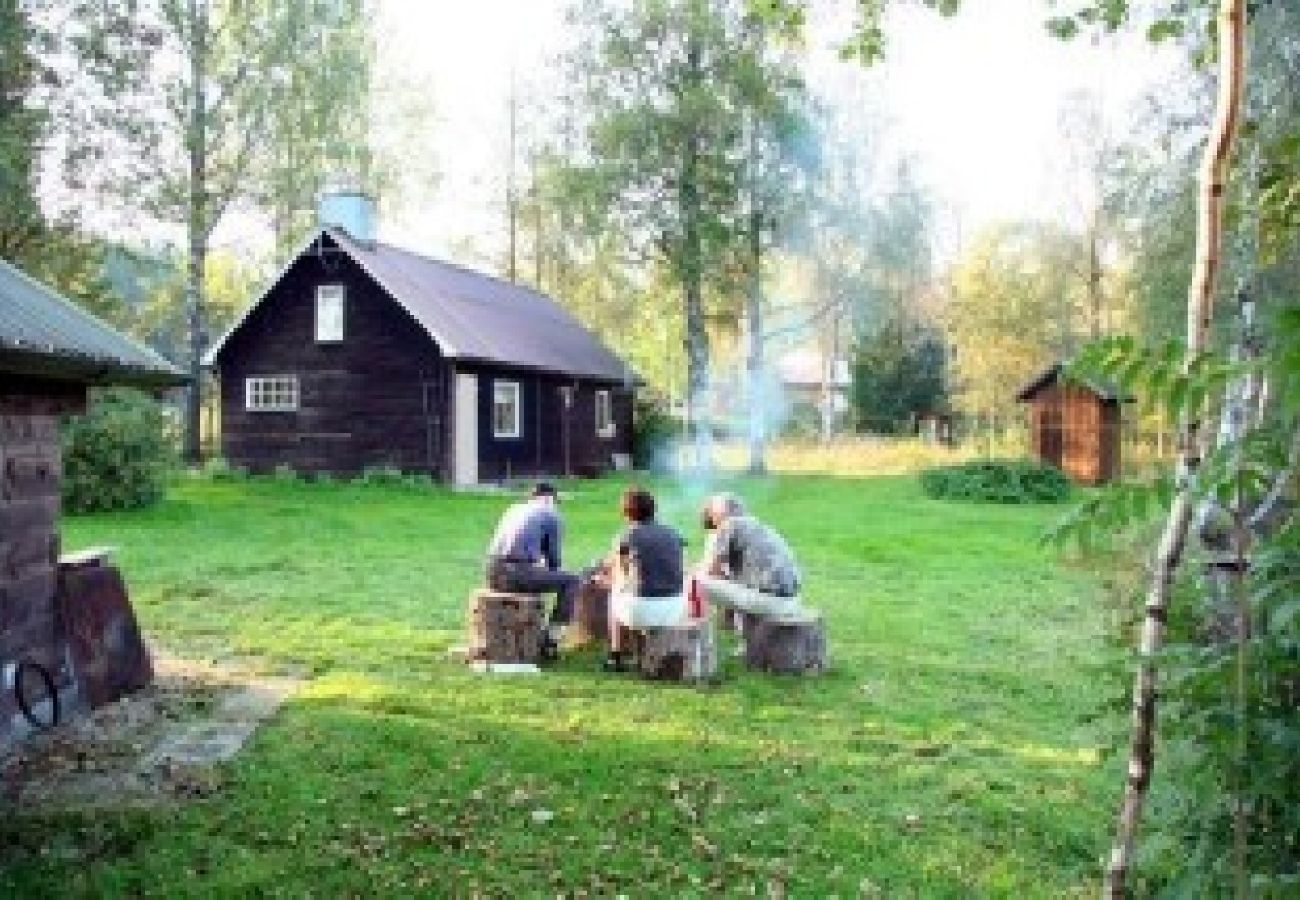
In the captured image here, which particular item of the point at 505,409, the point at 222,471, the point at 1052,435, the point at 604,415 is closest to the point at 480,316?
the point at 505,409

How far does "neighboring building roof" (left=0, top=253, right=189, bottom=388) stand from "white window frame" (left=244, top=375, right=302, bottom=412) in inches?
704

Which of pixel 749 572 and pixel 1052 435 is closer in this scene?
pixel 749 572

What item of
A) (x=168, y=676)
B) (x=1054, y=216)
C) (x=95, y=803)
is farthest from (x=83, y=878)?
(x=1054, y=216)

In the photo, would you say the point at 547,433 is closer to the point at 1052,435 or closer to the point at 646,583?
the point at 1052,435

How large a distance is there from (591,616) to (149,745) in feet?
Result: 11.6

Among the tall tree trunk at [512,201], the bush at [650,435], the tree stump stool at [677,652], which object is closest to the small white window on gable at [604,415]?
the bush at [650,435]

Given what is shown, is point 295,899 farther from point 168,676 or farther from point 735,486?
point 735,486

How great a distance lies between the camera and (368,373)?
24625 millimetres

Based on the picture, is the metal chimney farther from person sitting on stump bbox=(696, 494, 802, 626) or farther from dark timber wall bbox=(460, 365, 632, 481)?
person sitting on stump bbox=(696, 494, 802, 626)

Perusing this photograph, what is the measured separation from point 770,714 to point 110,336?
4.58m

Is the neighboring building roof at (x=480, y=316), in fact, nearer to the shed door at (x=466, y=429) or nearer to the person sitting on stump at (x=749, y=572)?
the shed door at (x=466, y=429)

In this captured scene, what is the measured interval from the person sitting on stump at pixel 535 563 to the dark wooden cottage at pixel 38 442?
260 cm

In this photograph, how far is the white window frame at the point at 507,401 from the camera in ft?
83.6

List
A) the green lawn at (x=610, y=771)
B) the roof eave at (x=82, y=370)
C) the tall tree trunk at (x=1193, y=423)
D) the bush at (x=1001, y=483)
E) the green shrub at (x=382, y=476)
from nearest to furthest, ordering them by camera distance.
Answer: the tall tree trunk at (x=1193, y=423)
the green lawn at (x=610, y=771)
the roof eave at (x=82, y=370)
the green shrub at (x=382, y=476)
the bush at (x=1001, y=483)
